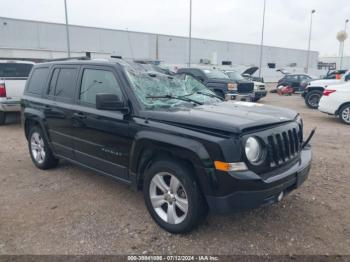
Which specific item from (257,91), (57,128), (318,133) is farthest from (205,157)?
(257,91)

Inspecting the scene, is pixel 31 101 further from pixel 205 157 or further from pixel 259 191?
pixel 259 191

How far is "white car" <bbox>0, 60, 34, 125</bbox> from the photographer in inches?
338

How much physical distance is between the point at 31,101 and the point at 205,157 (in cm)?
373

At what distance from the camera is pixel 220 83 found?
12.8 m

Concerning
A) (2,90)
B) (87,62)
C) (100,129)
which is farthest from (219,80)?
(100,129)

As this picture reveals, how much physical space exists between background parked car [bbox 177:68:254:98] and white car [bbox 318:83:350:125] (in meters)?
3.82

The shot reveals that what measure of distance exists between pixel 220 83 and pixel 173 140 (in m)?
10.3

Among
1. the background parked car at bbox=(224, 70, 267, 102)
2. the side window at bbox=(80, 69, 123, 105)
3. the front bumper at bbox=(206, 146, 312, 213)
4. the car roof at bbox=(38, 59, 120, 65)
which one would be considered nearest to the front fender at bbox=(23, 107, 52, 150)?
the car roof at bbox=(38, 59, 120, 65)

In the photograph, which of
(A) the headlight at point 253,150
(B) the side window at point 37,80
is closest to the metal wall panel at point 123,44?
(B) the side window at point 37,80

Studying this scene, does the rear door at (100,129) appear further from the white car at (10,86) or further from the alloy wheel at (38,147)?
the white car at (10,86)

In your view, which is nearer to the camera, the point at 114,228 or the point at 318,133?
the point at 114,228

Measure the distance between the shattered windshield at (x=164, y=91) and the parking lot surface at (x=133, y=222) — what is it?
1359 mm

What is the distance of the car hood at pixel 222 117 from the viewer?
8.98ft

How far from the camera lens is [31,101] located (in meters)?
5.12
